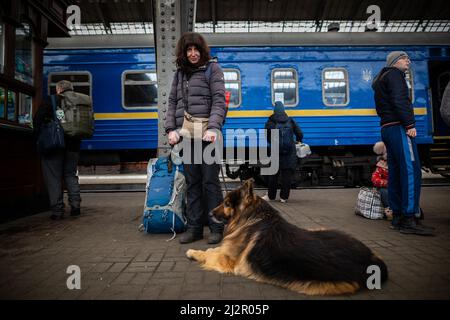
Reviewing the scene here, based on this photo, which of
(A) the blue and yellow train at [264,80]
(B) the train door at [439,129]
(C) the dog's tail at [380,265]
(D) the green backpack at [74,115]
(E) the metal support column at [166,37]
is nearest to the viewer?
(C) the dog's tail at [380,265]

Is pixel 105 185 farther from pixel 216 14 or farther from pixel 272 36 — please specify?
pixel 216 14

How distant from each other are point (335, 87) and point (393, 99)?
450cm

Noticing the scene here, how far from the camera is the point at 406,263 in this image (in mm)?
2568

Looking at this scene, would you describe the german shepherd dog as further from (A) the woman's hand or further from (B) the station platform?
(A) the woman's hand

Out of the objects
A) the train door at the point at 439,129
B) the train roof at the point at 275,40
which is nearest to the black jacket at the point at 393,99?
the train roof at the point at 275,40

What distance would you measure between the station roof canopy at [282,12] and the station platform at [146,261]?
9.74 meters

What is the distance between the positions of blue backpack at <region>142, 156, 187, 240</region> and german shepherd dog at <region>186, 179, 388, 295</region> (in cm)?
93

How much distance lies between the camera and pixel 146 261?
2.73m

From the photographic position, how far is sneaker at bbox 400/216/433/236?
3480mm

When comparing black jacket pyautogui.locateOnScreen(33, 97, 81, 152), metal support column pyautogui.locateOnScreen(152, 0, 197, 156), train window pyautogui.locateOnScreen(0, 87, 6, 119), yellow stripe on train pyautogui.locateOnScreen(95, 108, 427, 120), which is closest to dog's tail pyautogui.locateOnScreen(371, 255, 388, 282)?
metal support column pyautogui.locateOnScreen(152, 0, 197, 156)

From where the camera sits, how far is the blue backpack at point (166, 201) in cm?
349

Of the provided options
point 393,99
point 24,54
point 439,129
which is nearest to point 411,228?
point 393,99

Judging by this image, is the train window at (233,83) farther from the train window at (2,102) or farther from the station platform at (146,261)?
the train window at (2,102)

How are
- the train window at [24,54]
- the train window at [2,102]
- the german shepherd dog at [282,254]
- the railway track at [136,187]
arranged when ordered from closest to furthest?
the german shepherd dog at [282,254] → the train window at [2,102] → the train window at [24,54] → the railway track at [136,187]
